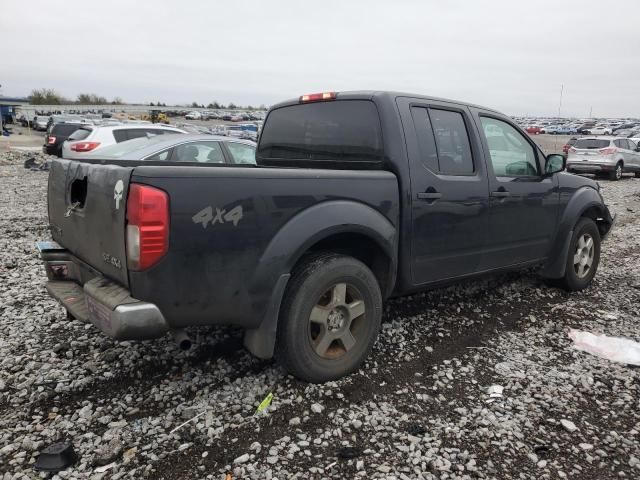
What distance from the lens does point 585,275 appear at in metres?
5.45

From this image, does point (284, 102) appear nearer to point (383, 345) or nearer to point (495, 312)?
point (383, 345)

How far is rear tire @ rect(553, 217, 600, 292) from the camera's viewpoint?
5184mm

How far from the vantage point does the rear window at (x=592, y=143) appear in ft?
64.0

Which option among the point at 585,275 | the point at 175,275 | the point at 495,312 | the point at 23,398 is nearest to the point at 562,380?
the point at 495,312

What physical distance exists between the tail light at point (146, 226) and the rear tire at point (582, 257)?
435 centimetres

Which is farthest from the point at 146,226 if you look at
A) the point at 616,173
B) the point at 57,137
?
the point at 57,137

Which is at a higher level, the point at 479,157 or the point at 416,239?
the point at 479,157

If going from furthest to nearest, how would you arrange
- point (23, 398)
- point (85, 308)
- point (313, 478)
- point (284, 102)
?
point (284, 102), point (23, 398), point (85, 308), point (313, 478)

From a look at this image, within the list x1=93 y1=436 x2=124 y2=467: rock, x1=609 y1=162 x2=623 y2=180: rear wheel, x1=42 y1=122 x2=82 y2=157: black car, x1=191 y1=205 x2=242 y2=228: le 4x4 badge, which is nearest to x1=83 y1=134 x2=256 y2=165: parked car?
x1=191 y1=205 x2=242 y2=228: le 4x4 badge

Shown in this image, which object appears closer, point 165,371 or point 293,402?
point 293,402

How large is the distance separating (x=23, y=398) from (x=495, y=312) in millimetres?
4023

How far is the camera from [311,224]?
9.79ft

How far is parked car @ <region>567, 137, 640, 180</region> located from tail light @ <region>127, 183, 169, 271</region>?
2034 centimetres

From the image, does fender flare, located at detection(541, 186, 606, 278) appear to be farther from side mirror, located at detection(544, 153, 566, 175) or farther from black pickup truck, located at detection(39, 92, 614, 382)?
side mirror, located at detection(544, 153, 566, 175)
